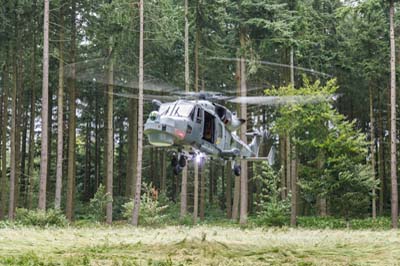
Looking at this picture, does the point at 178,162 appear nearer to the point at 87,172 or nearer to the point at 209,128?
the point at 209,128

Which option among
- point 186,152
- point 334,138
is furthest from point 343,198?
point 186,152

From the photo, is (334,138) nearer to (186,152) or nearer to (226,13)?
(226,13)

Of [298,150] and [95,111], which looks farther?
[95,111]

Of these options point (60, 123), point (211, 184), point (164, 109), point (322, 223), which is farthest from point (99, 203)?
point (211, 184)

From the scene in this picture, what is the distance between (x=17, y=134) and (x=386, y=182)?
780 inches

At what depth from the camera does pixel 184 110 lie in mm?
9594

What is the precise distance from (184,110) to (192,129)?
38 centimetres

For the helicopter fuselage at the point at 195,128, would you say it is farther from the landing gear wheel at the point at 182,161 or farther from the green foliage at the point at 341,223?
the green foliage at the point at 341,223

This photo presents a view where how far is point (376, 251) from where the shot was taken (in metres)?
11.3

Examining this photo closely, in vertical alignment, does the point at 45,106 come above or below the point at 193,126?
above

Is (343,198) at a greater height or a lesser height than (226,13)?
lesser

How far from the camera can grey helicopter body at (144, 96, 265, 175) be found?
912cm

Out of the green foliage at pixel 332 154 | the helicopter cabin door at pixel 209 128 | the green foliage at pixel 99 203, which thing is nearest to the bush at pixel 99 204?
the green foliage at pixel 99 203

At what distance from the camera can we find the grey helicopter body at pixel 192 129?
29.9ft
